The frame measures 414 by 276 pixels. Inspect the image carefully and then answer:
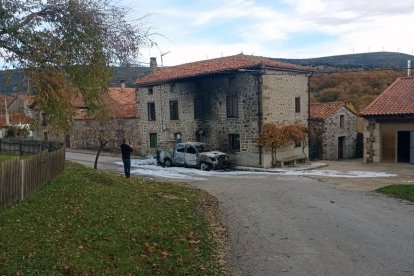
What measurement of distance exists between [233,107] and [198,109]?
128 inches

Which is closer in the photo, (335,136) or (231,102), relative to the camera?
(231,102)

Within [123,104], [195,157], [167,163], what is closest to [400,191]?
[195,157]

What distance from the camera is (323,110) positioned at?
32.2 meters

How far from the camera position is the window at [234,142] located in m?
28.1

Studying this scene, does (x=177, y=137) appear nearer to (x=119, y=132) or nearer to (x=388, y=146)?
(x=119, y=132)

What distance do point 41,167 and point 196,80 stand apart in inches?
753

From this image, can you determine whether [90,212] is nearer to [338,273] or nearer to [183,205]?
[183,205]

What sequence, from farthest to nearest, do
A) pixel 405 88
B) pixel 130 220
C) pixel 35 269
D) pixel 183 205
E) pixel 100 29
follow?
pixel 405 88, pixel 183 205, pixel 100 29, pixel 130 220, pixel 35 269

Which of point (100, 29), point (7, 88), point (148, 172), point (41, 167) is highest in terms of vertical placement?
point (100, 29)

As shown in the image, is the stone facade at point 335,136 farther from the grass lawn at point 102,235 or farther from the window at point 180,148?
the grass lawn at point 102,235

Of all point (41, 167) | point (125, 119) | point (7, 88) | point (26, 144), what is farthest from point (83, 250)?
point (125, 119)

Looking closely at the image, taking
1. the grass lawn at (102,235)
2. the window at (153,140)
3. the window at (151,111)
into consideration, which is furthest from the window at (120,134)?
the grass lawn at (102,235)

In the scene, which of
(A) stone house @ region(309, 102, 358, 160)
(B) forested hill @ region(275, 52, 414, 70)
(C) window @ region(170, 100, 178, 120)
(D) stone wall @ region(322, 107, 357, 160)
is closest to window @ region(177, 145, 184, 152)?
(C) window @ region(170, 100, 178, 120)

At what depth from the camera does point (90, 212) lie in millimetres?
9984
